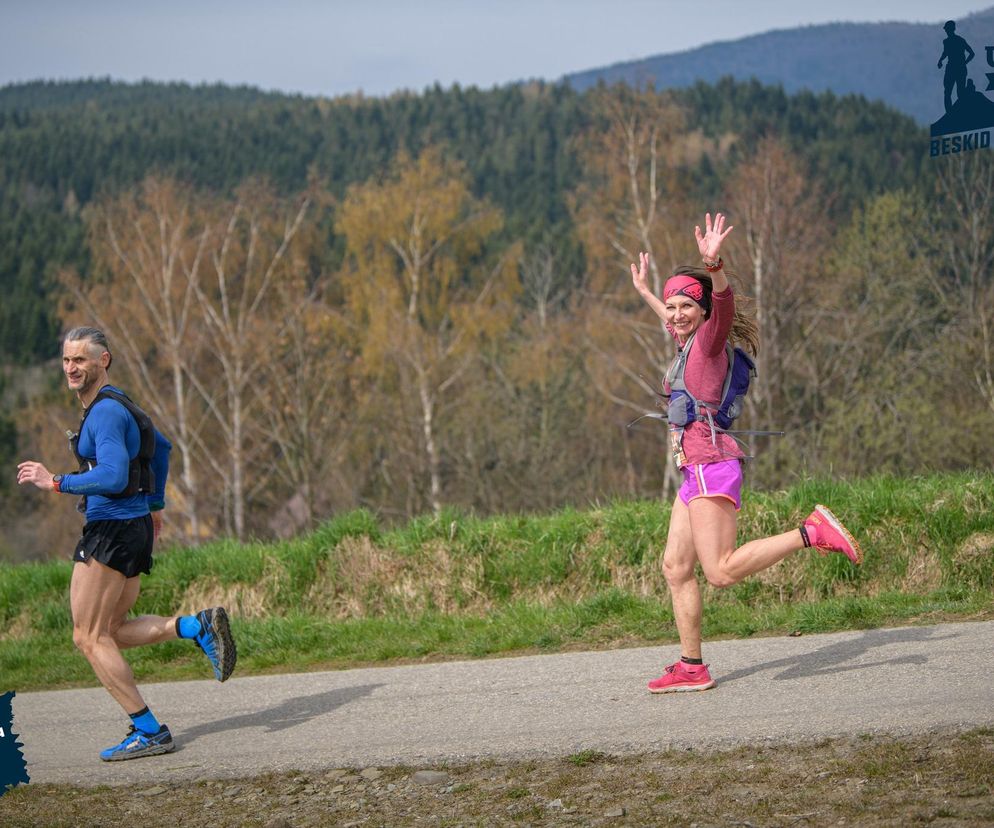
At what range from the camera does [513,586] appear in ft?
31.1

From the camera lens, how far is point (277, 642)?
8641mm

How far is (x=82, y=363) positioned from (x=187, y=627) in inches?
56.5

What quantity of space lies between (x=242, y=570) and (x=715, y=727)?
548cm

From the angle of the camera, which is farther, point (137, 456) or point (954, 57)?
point (954, 57)

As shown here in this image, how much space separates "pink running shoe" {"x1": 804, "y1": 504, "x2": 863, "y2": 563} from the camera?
6.04m

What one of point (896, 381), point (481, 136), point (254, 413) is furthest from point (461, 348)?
point (481, 136)

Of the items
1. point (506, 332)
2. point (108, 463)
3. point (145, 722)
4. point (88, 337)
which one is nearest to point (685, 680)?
point (145, 722)

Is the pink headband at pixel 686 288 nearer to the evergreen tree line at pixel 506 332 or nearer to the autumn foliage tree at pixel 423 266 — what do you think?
the evergreen tree line at pixel 506 332

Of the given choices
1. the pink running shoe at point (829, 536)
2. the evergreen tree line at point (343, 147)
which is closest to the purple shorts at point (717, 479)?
the pink running shoe at point (829, 536)

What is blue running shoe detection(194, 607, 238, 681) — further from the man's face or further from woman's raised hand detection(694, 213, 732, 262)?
woman's raised hand detection(694, 213, 732, 262)

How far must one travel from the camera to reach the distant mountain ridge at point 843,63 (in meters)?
18.4

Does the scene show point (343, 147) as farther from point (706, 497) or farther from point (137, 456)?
point (706, 497)

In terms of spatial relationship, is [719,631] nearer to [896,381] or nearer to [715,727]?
[715,727]

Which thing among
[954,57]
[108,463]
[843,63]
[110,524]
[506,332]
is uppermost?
[843,63]
